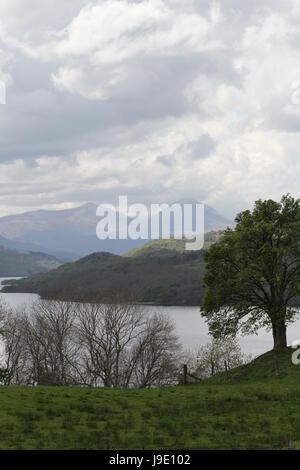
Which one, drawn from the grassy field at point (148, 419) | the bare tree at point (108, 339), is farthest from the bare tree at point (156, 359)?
the grassy field at point (148, 419)

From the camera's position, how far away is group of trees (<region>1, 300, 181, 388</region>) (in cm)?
8769

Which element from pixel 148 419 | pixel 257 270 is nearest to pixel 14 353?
pixel 257 270

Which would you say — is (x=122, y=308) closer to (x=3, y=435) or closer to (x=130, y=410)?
(x=130, y=410)

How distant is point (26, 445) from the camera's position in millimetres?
22359

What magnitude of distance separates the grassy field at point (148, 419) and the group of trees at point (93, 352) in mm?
48911

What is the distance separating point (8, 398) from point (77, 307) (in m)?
74.9

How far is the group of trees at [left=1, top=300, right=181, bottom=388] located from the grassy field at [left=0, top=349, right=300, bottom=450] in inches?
1926

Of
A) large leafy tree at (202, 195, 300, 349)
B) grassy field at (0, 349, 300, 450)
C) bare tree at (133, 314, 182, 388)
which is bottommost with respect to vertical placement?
grassy field at (0, 349, 300, 450)

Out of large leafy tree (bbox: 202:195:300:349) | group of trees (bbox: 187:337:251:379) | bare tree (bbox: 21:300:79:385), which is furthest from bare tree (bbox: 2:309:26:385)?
large leafy tree (bbox: 202:195:300:349)

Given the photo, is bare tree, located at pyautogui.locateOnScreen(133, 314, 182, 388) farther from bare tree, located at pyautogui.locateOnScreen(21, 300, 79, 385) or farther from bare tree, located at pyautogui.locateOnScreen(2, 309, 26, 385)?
bare tree, located at pyautogui.locateOnScreen(2, 309, 26, 385)

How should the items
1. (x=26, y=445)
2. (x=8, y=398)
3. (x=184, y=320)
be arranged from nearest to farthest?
(x=26, y=445)
(x=8, y=398)
(x=184, y=320)

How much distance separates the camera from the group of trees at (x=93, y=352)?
87.7 m

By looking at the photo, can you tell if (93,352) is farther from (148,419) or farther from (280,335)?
(148,419)
